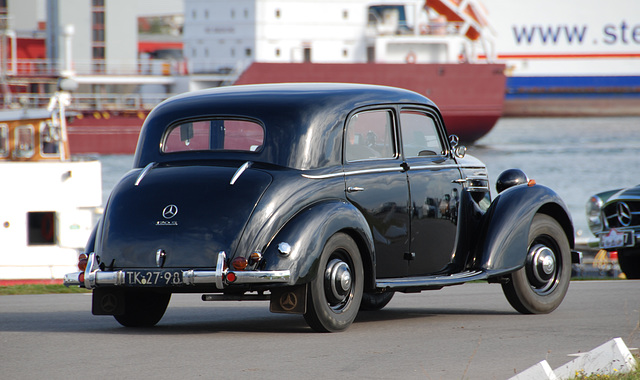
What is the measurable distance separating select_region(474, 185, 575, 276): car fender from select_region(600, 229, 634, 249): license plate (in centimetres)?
459

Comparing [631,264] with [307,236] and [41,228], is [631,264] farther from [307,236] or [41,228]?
[41,228]

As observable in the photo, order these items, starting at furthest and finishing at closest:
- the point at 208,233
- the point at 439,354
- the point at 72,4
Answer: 1. the point at 72,4
2. the point at 208,233
3. the point at 439,354

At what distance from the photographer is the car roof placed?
24.2 ft

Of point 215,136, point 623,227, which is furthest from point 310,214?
point 623,227

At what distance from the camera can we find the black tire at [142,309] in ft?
25.4

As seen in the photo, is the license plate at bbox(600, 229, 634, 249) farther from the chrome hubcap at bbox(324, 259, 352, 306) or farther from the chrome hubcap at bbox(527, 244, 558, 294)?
the chrome hubcap at bbox(324, 259, 352, 306)

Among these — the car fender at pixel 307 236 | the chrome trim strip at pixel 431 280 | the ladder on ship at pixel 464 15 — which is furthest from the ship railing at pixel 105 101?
the car fender at pixel 307 236

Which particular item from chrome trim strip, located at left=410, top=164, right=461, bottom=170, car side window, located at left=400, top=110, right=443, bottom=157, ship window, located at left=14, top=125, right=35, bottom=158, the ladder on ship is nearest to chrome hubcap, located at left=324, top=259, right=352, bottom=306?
chrome trim strip, located at left=410, top=164, right=461, bottom=170

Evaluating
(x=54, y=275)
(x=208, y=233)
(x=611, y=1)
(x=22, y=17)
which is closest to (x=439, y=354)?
(x=208, y=233)

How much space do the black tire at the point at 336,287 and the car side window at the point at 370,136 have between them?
30.6 inches

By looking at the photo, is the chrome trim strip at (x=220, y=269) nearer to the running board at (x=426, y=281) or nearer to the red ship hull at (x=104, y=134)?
the running board at (x=426, y=281)

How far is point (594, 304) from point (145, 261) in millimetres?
4445

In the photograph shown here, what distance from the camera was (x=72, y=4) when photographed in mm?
65500

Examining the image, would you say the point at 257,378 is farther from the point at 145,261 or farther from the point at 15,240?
the point at 15,240
